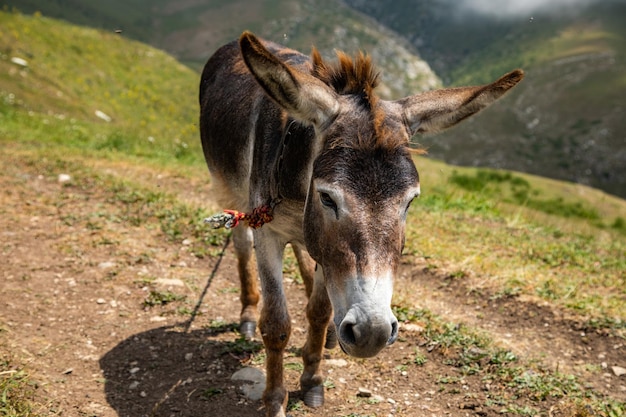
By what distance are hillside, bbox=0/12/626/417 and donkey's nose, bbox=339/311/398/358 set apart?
1.81 m

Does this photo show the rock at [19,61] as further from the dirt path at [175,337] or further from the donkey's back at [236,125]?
the donkey's back at [236,125]

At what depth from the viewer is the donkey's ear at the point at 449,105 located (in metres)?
3.31

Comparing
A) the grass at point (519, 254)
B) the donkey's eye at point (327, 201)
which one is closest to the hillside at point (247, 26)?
the grass at point (519, 254)

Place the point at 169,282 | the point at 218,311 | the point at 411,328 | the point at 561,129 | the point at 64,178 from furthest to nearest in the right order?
the point at 561,129 → the point at 64,178 → the point at 169,282 → the point at 218,311 → the point at 411,328

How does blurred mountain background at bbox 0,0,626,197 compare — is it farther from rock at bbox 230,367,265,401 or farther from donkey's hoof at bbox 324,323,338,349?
rock at bbox 230,367,265,401

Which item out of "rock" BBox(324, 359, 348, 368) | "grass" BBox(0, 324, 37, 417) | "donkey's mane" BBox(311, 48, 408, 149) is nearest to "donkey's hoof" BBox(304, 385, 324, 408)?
"rock" BBox(324, 359, 348, 368)

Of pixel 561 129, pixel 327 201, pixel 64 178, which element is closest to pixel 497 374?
pixel 327 201

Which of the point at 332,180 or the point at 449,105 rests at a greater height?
the point at 449,105

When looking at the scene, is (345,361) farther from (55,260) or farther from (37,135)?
(37,135)

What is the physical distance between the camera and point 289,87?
299 centimetres

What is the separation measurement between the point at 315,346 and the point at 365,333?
1921mm

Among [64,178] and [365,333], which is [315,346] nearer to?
[365,333]

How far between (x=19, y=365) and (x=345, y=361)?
2805 mm

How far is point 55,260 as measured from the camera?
21.5ft
